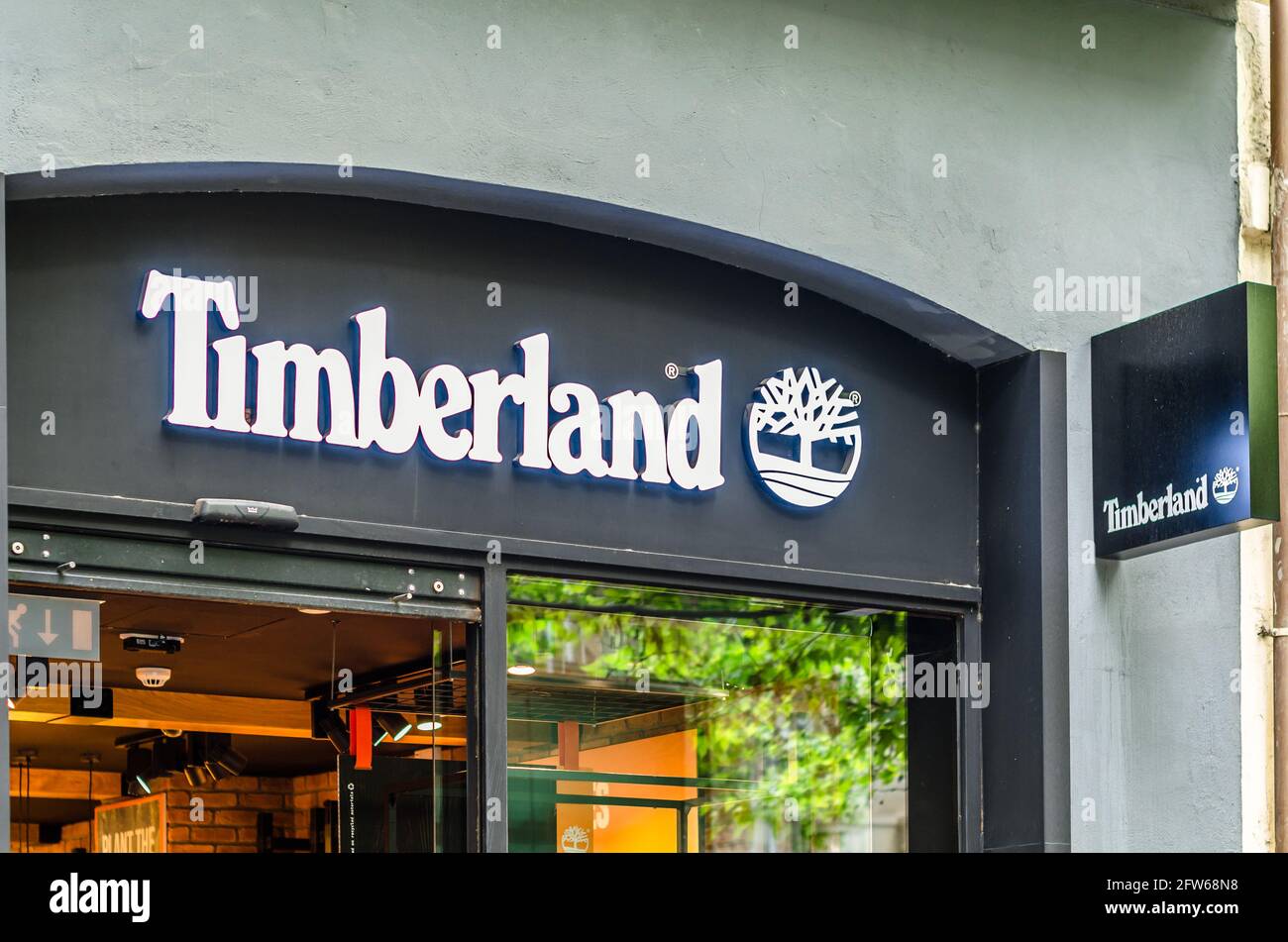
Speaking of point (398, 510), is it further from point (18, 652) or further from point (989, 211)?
point (989, 211)

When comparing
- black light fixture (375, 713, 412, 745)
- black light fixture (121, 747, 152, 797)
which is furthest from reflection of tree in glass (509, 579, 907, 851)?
black light fixture (121, 747, 152, 797)

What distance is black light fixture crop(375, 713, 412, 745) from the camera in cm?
737

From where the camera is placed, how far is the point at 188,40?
221 inches

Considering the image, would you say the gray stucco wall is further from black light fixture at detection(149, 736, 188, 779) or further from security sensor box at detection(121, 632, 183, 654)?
black light fixture at detection(149, 736, 188, 779)

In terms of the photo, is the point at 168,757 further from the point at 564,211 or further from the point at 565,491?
the point at 564,211

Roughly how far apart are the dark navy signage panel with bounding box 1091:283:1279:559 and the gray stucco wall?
15cm

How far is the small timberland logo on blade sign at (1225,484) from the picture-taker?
6.29 m

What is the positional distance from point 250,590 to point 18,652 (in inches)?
27.8

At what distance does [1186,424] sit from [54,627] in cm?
398

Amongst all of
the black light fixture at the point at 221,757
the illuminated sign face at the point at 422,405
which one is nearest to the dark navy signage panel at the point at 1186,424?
the illuminated sign face at the point at 422,405

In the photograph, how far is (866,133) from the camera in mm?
6832

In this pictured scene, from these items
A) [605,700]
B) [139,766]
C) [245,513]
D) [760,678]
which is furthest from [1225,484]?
[139,766]

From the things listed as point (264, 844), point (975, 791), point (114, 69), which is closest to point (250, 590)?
point (114, 69)

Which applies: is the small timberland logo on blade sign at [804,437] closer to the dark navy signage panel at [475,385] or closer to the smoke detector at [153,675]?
the dark navy signage panel at [475,385]
